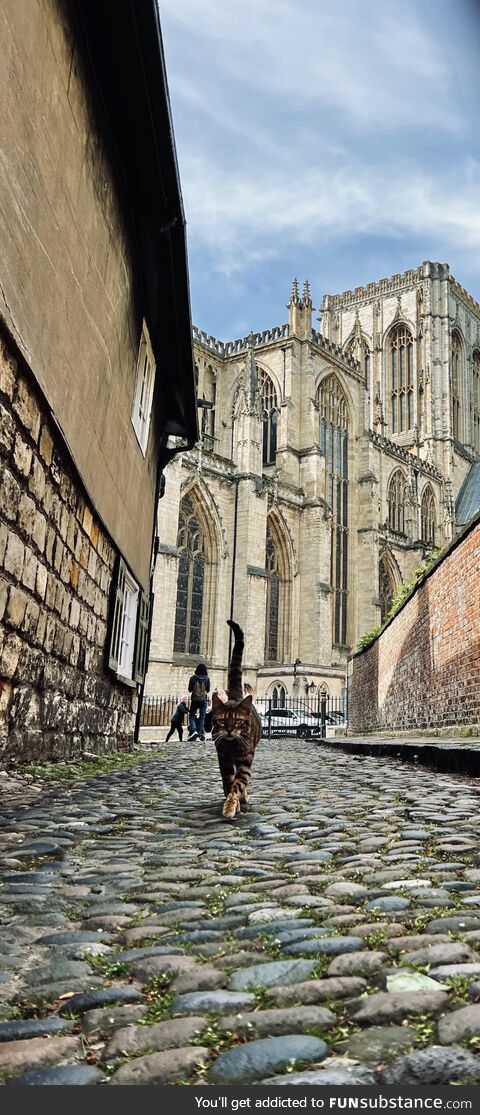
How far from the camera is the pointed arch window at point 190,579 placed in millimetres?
33969

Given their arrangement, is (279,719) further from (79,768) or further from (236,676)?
(236,676)

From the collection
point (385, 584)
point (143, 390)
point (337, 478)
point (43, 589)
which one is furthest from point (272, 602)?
point (43, 589)

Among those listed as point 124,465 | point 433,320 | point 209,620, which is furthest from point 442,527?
point 124,465

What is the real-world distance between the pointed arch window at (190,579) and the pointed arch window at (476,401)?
39738 millimetres

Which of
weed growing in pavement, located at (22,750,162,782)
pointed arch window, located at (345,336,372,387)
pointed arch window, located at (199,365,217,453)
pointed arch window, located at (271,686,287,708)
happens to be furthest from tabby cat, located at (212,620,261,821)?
pointed arch window, located at (345,336,372,387)

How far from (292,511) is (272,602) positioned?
465 cm

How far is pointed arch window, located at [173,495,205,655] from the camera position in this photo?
3397 centimetres

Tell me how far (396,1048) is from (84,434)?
5537 mm

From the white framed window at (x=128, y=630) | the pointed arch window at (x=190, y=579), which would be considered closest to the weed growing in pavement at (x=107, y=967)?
the white framed window at (x=128, y=630)

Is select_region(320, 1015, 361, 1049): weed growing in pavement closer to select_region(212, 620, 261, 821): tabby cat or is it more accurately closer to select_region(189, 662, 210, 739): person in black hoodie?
select_region(212, 620, 261, 821): tabby cat

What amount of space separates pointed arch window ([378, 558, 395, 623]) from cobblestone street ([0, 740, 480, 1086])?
142 feet

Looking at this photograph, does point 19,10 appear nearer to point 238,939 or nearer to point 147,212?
point 147,212

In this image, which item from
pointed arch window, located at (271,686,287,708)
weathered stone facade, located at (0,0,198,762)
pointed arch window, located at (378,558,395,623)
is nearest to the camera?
weathered stone facade, located at (0,0,198,762)

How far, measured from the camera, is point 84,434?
250 inches
